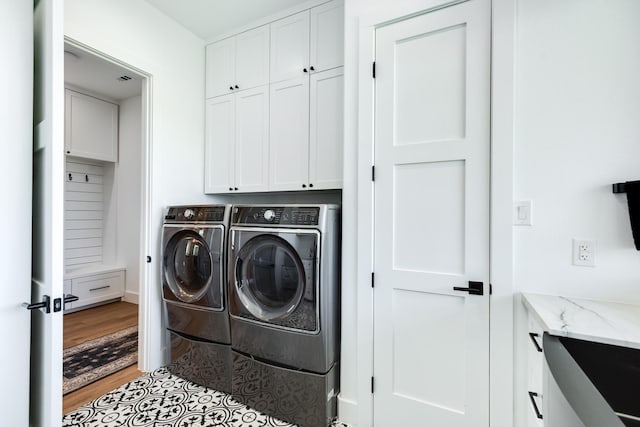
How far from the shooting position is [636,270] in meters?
1.22

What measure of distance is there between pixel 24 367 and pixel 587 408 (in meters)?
1.81

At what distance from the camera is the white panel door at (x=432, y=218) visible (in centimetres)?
146

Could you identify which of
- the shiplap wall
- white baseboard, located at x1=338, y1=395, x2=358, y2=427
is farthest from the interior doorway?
white baseboard, located at x1=338, y1=395, x2=358, y2=427

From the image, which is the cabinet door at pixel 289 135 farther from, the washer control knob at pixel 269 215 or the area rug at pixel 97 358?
the area rug at pixel 97 358

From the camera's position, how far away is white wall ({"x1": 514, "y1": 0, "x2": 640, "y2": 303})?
1.23 meters

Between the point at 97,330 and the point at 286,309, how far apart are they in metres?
2.56

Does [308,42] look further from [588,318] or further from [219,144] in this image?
[588,318]

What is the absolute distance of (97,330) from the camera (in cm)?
304

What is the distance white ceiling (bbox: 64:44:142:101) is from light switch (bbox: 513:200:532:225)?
3310 millimetres

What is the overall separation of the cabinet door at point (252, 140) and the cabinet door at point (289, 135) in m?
0.07


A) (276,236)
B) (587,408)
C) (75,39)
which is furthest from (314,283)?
(75,39)

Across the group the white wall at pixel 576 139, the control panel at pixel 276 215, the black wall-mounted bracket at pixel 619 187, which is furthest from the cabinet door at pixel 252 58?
the black wall-mounted bracket at pixel 619 187

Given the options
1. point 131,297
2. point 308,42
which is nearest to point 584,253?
point 308,42

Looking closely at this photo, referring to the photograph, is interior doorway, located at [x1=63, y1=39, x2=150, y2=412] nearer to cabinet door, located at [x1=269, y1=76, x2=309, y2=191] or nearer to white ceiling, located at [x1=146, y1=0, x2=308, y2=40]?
white ceiling, located at [x1=146, y1=0, x2=308, y2=40]
